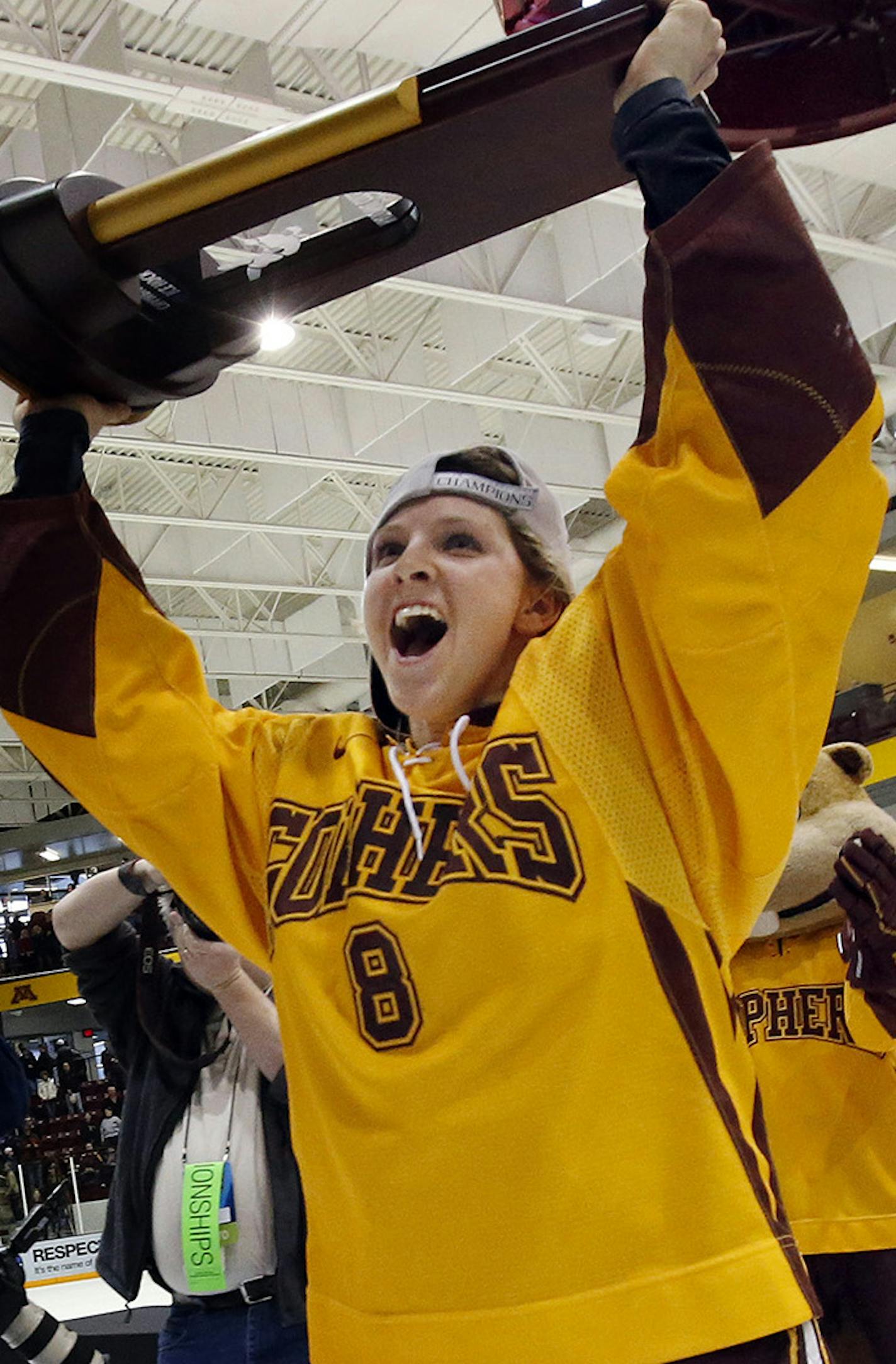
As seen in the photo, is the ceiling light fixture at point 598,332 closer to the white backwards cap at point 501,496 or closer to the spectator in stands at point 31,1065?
the white backwards cap at point 501,496

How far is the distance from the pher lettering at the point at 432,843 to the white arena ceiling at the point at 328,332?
58cm

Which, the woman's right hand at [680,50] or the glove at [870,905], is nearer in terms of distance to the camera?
the woman's right hand at [680,50]

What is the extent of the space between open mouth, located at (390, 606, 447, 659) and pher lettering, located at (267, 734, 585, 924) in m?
0.17

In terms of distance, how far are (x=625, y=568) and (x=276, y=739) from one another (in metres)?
0.44

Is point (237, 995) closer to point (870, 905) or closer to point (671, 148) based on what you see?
point (870, 905)

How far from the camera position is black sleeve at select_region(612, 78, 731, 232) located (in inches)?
45.8

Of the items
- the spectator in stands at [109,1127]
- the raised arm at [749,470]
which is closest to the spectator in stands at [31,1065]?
the spectator in stands at [109,1127]

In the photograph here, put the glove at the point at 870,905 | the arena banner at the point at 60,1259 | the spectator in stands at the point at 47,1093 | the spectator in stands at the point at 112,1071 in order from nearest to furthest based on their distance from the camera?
the glove at the point at 870,905, the arena banner at the point at 60,1259, the spectator in stands at the point at 112,1071, the spectator in stands at the point at 47,1093

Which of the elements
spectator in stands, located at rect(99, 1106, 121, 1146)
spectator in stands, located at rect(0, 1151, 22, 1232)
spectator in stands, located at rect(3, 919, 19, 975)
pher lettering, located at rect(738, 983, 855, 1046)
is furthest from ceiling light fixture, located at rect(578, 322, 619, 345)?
spectator in stands, located at rect(3, 919, 19, 975)

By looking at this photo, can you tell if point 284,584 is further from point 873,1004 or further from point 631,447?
point 631,447

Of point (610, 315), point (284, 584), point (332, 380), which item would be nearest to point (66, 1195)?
point (284, 584)

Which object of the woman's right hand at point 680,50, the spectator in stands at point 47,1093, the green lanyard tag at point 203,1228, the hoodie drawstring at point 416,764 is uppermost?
the woman's right hand at point 680,50

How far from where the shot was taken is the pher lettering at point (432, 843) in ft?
3.88

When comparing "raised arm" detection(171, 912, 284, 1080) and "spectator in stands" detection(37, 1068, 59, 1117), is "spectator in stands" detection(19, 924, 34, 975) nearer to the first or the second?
"spectator in stands" detection(37, 1068, 59, 1117)
